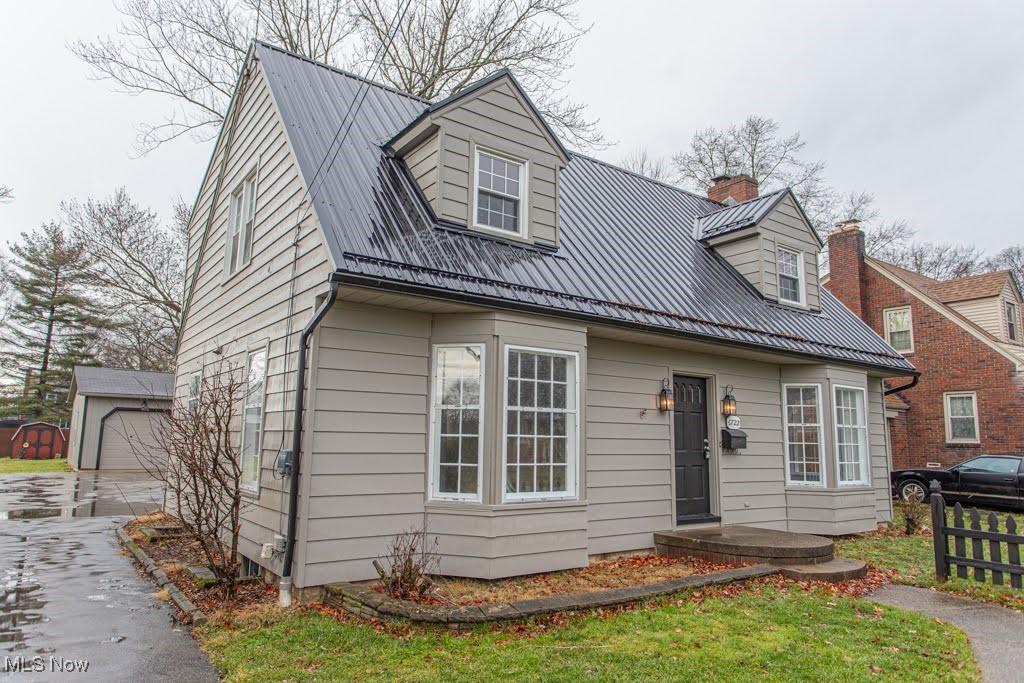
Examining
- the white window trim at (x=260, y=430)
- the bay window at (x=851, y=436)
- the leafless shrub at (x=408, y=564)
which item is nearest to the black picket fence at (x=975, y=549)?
the bay window at (x=851, y=436)

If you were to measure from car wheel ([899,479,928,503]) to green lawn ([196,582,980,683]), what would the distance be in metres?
11.5

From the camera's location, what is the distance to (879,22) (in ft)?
34.0

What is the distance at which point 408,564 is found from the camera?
5453mm

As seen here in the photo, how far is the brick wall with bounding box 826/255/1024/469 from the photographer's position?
17.1m

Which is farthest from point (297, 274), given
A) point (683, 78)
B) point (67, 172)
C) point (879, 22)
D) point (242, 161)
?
point (67, 172)

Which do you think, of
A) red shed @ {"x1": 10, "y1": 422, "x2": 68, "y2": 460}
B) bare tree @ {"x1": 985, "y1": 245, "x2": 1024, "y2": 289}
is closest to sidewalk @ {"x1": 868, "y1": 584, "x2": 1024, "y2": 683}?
bare tree @ {"x1": 985, "y1": 245, "x2": 1024, "y2": 289}

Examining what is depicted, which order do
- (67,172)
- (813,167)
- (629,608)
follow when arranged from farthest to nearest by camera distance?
(67,172) → (813,167) → (629,608)

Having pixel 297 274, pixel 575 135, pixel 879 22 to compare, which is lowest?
pixel 297 274

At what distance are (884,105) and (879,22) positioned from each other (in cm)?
906

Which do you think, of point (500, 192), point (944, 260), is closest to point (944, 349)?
point (944, 260)

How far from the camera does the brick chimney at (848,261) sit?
20078 millimetres

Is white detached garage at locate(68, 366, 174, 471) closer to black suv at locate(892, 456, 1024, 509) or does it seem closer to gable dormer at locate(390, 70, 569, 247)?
gable dormer at locate(390, 70, 569, 247)

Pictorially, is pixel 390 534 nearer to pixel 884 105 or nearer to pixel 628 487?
pixel 628 487

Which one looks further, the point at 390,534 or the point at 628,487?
the point at 628,487
